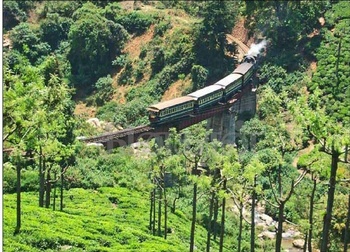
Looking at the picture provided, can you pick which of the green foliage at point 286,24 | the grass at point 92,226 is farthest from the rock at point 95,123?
the green foliage at point 286,24

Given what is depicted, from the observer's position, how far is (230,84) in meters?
56.8

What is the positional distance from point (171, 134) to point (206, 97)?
1760 cm

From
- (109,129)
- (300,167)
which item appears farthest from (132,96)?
(300,167)

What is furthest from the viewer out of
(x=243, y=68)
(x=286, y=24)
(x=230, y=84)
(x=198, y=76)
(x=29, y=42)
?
(x=29, y=42)

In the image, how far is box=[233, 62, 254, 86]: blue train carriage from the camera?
60.2 meters

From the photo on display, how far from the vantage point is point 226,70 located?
68500 millimetres

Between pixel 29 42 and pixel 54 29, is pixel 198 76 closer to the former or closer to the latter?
pixel 54 29

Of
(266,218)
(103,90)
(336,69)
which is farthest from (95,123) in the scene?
(336,69)

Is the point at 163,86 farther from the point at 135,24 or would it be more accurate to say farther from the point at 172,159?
the point at 172,159

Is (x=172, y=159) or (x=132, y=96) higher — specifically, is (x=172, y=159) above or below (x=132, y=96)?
below

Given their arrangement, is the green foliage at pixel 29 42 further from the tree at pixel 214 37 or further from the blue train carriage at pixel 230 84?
the blue train carriage at pixel 230 84

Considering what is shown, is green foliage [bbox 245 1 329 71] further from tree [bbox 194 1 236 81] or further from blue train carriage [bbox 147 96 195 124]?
blue train carriage [bbox 147 96 195 124]

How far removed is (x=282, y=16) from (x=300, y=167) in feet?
76.0

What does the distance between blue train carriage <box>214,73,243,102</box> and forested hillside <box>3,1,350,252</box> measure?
3535 millimetres
